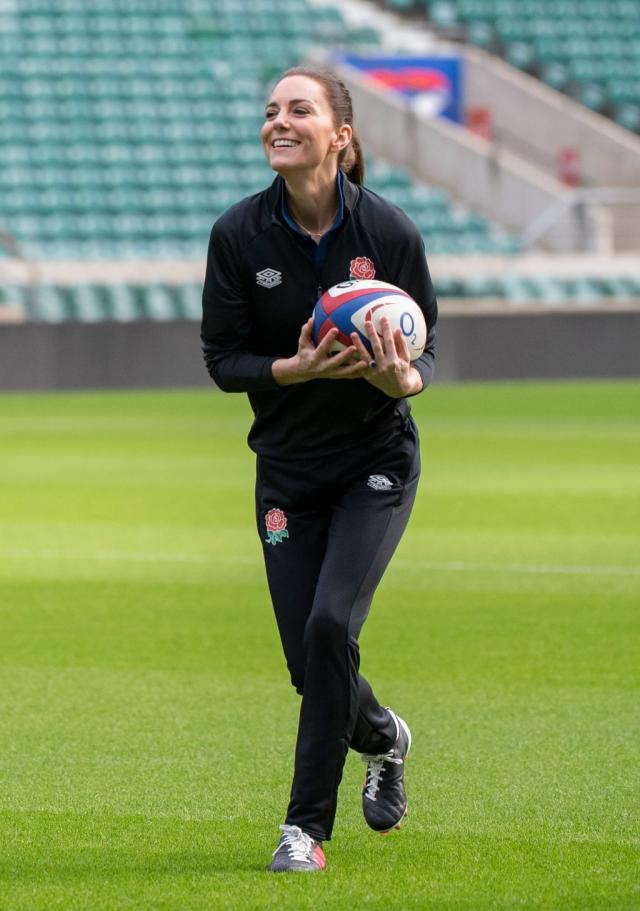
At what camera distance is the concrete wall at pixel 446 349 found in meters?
27.2

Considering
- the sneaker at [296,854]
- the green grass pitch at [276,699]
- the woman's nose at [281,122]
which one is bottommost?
the green grass pitch at [276,699]

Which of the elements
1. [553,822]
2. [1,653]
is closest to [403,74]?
[1,653]

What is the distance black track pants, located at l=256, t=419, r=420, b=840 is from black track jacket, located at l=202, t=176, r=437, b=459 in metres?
0.08

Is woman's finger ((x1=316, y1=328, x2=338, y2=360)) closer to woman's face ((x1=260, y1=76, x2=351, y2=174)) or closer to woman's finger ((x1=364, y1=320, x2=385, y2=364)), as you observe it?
woman's finger ((x1=364, y1=320, x2=385, y2=364))

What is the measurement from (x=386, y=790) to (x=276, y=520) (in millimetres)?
915

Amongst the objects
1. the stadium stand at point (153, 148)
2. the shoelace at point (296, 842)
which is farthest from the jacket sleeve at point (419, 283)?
the stadium stand at point (153, 148)

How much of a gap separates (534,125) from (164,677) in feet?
99.4

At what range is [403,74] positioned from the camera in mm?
36750

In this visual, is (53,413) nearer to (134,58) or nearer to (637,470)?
(637,470)

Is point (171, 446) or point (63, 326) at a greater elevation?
point (171, 446)

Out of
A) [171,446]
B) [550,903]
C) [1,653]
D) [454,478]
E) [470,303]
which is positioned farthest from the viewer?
[470,303]

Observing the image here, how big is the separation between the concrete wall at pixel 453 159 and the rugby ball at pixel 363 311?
28.9 m

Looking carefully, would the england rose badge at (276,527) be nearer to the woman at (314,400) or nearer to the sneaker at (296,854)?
the woman at (314,400)

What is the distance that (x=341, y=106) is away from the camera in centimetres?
534
